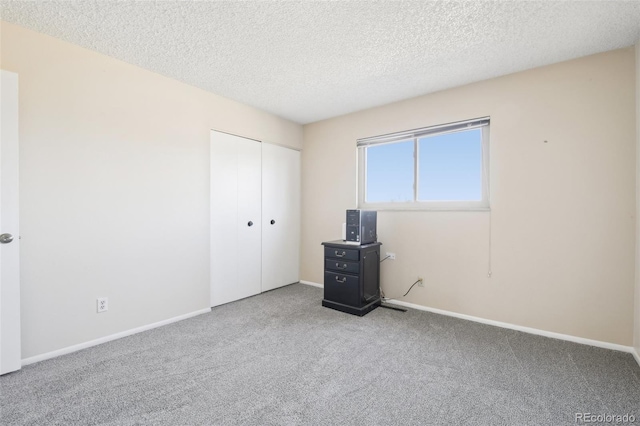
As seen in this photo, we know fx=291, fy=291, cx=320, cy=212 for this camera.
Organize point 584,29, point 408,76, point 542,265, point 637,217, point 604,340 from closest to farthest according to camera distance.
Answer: point 584,29 < point 637,217 < point 604,340 < point 542,265 < point 408,76

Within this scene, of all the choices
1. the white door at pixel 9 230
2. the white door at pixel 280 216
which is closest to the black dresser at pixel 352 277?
the white door at pixel 280 216

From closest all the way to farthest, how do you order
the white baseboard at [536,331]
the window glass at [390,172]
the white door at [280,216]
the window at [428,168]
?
1. the white baseboard at [536,331]
2. the window at [428,168]
3. the window glass at [390,172]
4. the white door at [280,216]

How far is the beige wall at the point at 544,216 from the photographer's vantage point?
91.9 inches

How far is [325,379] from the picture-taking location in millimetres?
1929

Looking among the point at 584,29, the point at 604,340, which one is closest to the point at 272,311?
the point at 604,340

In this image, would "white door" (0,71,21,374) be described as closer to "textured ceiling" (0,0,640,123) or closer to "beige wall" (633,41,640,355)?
"textured ceiling" (0,0,640,123)

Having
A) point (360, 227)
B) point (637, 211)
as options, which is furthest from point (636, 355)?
point (360, 227)

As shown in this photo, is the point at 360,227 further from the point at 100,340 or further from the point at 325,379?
the point at 100,340

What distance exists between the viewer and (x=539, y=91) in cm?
264

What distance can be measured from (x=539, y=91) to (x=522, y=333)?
2204 mm

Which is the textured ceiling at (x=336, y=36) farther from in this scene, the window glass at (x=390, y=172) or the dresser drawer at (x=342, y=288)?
the dresser drawer at (x=342, y=288)

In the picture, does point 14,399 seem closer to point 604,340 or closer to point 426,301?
point 426,301

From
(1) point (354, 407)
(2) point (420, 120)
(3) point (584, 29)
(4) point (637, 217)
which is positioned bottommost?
(1) point (354, 407)

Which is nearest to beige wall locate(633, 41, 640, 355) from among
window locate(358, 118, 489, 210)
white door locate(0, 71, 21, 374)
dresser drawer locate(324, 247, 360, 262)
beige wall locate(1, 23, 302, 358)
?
window locate(358, 118, 489, 210)
